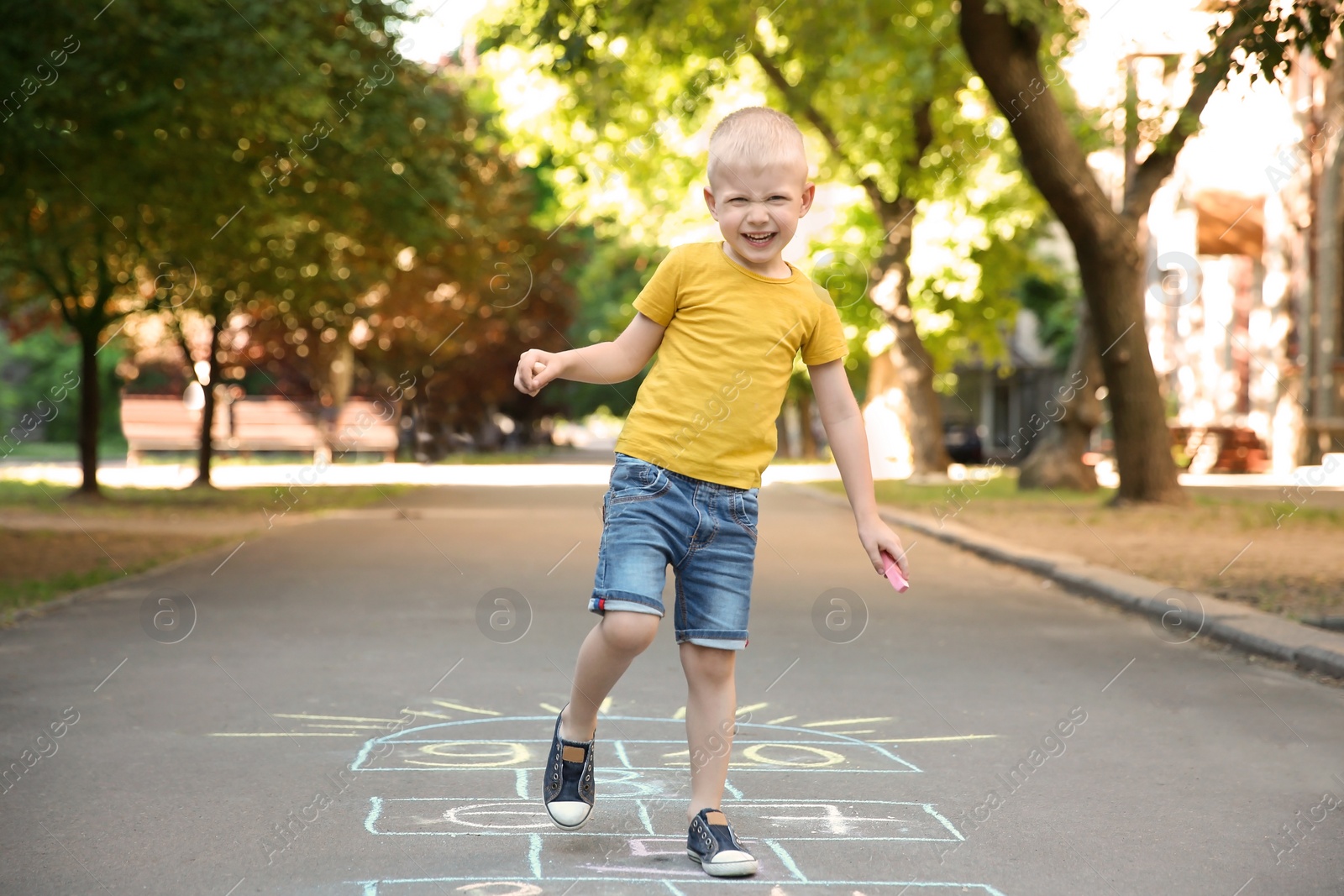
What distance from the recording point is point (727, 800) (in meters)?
4.74

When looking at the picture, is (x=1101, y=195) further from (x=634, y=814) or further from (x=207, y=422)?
(x=634, y=814)

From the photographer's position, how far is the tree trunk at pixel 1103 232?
54.0ft

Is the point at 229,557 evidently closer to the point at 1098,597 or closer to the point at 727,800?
the point at 1098,597

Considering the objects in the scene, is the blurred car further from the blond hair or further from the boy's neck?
the blond hair

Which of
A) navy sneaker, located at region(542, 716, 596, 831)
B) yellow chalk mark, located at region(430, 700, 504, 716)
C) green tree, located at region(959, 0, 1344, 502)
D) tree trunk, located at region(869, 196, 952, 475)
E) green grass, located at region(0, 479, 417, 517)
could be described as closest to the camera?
navy sneaker, located at region(542, 716, 596, 831)

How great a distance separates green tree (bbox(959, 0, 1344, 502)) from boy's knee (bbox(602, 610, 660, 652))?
12.3m

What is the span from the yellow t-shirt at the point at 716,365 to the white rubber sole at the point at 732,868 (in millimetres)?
967

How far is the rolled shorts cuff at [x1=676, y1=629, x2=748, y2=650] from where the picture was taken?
4.02 meters

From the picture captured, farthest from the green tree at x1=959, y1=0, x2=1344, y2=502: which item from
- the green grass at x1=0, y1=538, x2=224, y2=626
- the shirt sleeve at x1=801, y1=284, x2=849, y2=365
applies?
the shirt sleeve at x1=801, y1=284, x2=849, y2=365

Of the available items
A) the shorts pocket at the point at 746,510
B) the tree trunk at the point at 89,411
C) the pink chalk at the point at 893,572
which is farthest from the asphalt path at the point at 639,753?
the tree trunk at the point at 89,411

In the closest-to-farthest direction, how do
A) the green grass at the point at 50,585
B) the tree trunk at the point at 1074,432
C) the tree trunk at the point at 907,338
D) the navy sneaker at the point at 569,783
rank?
the navy sneaker at the point at 569,783
the green grass at the point at 50,585
the tree trunk at the point at 1074,432
the tree trunk at the point at 907,338

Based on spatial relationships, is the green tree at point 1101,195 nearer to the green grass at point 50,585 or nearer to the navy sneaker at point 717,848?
the green grass at point 50,585

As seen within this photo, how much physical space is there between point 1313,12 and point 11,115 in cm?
832

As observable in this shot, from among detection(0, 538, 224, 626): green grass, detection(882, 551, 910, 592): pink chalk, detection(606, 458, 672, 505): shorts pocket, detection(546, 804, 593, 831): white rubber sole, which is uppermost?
detection(606, 458, 672, 505): shorts pocket
